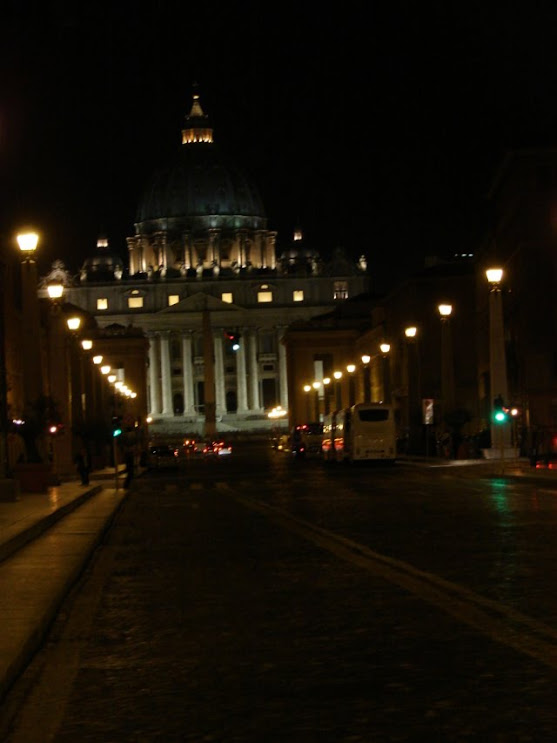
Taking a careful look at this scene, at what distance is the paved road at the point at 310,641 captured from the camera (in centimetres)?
780

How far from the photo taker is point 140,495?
4147 cm

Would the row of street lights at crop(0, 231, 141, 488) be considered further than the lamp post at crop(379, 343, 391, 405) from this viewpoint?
No

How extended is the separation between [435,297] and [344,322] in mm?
57339

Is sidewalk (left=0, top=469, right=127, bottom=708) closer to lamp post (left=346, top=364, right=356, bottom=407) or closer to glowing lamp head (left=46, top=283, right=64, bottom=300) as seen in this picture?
glowing lamp head (left=46, top=283, right=64, bottom=300)

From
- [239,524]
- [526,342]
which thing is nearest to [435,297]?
[526,342]

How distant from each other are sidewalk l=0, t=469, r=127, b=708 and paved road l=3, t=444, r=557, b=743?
0.19 metres

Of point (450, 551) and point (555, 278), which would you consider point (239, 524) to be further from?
point (555, 278)

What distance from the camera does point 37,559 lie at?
58.0 ft

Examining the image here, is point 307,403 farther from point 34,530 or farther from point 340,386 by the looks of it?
point 34,530

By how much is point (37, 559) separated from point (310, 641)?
7766 millimetres

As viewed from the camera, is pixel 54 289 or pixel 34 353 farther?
pixel 54 289

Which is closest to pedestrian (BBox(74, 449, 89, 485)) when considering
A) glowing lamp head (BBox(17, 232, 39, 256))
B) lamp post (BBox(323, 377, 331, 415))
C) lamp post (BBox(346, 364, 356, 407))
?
glowing lamp head (BBox(17, 232, 39, 256))

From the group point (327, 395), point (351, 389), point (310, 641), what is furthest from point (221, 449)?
point (310, 641)

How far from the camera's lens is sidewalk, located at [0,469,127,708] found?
34.5 ft
